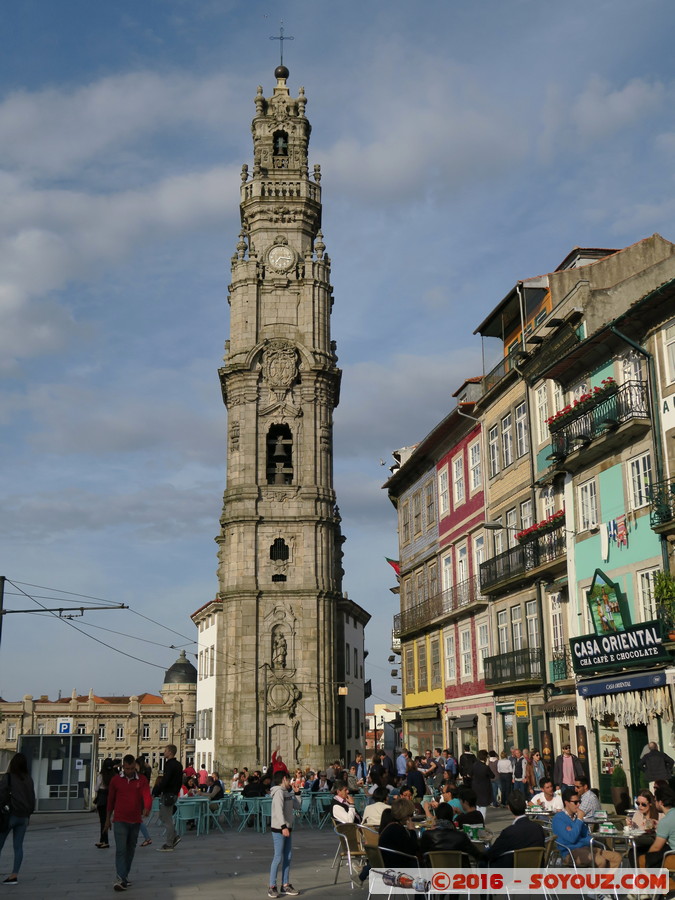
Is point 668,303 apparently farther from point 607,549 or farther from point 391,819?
point 391,819

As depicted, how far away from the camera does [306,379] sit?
54.2 m

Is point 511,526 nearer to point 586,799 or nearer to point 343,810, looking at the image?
point 586,799

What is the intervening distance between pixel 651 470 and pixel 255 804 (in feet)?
36.9

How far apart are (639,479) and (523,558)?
22.5ft

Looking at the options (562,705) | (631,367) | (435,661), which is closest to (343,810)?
(562,705)

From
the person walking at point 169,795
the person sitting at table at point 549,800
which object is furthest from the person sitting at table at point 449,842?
the person walking at point 169,795

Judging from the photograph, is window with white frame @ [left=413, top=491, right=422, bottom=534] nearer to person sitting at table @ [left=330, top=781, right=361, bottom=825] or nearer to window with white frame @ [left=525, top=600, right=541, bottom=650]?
window with white frame @ [left=525, top=600, right=541, bottom=650]

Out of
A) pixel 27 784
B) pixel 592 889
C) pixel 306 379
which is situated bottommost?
pixel 592 889

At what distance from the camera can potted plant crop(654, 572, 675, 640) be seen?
21.1 m

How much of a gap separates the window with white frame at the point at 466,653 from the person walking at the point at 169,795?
17.7m

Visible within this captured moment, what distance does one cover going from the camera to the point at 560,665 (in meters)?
27.5

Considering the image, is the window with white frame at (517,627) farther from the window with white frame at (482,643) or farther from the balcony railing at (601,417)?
the balcony railing at (601,417)

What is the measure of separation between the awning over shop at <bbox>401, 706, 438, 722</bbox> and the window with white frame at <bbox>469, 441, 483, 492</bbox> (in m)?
9.10

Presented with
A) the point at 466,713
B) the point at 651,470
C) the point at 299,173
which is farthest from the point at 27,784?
the point at 299,173
